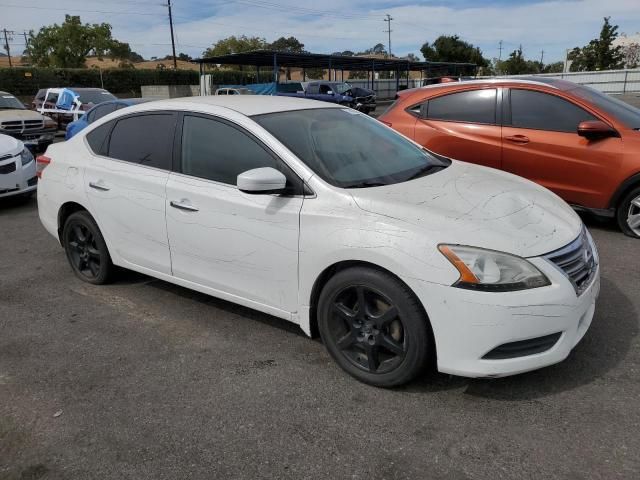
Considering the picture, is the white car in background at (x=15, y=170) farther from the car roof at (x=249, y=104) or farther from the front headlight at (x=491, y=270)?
the front headlight at (x=491, y=270)

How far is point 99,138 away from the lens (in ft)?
14.7

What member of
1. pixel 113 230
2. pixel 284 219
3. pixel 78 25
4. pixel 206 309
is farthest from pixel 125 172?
pixel 78 25

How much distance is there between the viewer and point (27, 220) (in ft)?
24.0

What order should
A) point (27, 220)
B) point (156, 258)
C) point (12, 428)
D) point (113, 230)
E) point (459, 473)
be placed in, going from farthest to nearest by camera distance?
point (27, 220) < point (113, 230) < point (156, 258) < point (12, 428) < point (459, 473)

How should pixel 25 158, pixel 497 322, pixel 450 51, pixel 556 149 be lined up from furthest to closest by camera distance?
pixel 450 51 < pixel 25 158 < pixel 556 149 < pixel 497 322

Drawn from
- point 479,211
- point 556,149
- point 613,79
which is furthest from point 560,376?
point 613,79

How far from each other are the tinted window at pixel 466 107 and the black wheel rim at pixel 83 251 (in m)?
4.14

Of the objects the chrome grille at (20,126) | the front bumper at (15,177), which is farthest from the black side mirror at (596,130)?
the chrome grille at (20,126)

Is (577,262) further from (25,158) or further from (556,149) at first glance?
(25,158)

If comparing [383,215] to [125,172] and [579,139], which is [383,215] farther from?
[579,139]

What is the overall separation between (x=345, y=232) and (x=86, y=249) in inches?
110

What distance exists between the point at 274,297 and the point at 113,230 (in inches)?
66.6

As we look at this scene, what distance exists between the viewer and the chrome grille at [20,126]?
45.5ft

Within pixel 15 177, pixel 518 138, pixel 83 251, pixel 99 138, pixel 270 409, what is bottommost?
pixel 270 409
